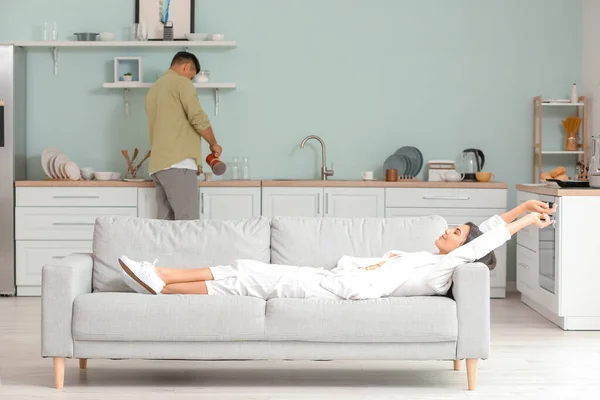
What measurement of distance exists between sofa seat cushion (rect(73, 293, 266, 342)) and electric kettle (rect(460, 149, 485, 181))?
3400 millimetres

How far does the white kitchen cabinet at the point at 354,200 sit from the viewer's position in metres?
6.48

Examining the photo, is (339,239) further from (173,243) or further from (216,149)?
(216,149)

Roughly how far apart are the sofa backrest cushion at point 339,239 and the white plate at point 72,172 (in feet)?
8.97

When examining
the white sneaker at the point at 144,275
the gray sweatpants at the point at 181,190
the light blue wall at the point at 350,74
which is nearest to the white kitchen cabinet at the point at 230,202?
the gray sweatpants at the point at 181,190

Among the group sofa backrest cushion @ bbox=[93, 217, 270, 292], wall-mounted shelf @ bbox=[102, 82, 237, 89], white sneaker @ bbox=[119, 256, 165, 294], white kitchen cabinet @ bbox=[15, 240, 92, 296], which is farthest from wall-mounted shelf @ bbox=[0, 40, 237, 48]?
white sneaker @ bbox=[119, 256, 165, 294]

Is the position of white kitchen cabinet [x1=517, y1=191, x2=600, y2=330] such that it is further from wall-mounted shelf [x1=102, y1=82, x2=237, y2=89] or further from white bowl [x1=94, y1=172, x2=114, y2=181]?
white bowl [x1=94, y1=172, x2=114, y2=181]

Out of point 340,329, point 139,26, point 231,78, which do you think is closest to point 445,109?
point 231,78

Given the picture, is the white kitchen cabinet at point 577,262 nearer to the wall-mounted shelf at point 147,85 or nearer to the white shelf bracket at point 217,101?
the wall-mounted shelf at point 147,85

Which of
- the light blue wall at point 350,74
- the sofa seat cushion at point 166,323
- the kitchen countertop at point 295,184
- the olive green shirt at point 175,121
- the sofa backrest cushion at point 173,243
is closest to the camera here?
the sofa seat cushion at point 166,323

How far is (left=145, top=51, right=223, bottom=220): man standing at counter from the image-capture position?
245 inches

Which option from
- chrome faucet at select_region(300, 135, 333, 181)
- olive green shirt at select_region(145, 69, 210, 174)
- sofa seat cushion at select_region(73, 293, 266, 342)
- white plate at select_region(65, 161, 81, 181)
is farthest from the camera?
chrome faucet at select_region(300, 135, 333, 181)

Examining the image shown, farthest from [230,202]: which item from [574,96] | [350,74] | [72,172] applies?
[574,96]

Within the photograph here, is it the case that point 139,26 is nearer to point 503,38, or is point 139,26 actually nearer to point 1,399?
point 503,38

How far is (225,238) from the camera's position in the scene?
424cm
